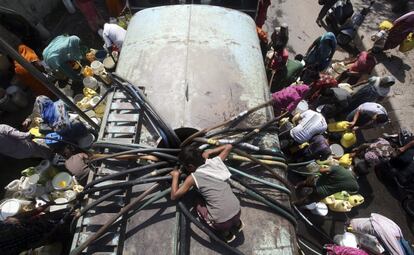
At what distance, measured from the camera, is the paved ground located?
5965 millimetres

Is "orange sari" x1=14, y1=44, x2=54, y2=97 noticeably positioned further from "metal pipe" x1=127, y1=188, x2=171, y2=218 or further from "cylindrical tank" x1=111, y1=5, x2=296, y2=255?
"metal pipe" x1=127, y1=188, x2=171, y2=218

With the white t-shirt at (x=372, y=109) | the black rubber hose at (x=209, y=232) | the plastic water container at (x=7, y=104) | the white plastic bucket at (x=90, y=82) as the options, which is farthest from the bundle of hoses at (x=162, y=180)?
the plastic water container at (x=7, y=104)

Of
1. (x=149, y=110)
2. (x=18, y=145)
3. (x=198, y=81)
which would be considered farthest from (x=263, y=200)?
(x=18, y=145)

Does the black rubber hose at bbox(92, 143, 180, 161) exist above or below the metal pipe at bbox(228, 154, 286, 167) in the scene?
above

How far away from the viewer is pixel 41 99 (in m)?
4.89

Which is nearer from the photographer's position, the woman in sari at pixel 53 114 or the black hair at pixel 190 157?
the black hair at pixel 190 157

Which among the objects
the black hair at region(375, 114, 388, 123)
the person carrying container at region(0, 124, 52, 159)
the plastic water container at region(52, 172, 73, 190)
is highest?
the person carrying container at region(0, 124, 52, 159)

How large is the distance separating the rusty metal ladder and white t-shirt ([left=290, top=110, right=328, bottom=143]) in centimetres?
327

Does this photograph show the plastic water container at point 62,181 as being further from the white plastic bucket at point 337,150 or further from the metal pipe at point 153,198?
the white plastic bucket at point 337,150

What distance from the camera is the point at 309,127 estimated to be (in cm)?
526

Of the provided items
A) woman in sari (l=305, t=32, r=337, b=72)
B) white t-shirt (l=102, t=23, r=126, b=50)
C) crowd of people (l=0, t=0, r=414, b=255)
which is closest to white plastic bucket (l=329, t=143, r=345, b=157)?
crowd of people (l=0, t=0, r=414, b=255)

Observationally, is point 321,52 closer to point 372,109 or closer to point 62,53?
point 372,109

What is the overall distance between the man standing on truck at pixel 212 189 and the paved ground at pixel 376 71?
3659 millimetres

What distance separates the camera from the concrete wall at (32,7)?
7662 millimetres
